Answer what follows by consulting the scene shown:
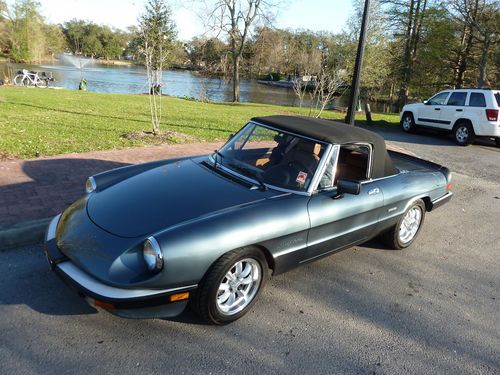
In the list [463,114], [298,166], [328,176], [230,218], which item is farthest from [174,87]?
[230,218]

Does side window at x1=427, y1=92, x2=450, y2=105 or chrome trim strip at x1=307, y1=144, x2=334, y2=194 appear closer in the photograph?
chrome trim strip at x1=307, y1=144, x2=334, y2=194

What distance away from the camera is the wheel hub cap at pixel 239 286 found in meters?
2.94

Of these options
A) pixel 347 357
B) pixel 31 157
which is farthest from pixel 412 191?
pixel 31 157

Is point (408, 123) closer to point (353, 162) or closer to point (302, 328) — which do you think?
point (353, 162)

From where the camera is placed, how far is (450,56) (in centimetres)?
3397

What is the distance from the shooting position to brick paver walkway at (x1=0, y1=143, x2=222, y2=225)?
4.46m

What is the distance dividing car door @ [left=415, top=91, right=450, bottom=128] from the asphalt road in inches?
397

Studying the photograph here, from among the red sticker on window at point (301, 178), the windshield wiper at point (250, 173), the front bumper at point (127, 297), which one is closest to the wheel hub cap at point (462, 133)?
the red sticker on window at point (301, 178)

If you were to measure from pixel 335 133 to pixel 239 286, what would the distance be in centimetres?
177

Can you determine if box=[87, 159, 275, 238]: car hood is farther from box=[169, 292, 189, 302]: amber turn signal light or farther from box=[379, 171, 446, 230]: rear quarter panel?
box=[379, 171, 446, 230]: rear quarter panel

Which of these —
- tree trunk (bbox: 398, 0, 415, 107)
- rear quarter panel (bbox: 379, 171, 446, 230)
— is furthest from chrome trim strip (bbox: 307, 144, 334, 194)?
tree trunk (bbox: 398, 0, 415, 107)

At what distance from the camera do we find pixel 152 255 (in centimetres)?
258

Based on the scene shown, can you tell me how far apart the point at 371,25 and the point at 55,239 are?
39931mm

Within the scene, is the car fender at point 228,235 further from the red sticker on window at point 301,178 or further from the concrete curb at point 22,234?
the concrete curb at point 22,234
